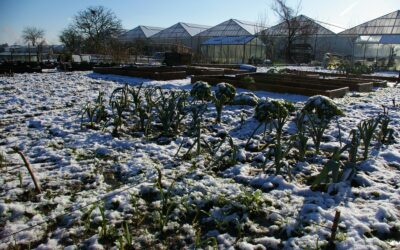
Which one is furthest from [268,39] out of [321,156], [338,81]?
[321,156]

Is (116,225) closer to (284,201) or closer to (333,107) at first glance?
(284,201)

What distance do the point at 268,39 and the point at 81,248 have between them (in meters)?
29.8

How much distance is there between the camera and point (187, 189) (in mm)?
2699

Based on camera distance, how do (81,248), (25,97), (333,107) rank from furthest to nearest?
(25,97) < (333,107) < (81,248)

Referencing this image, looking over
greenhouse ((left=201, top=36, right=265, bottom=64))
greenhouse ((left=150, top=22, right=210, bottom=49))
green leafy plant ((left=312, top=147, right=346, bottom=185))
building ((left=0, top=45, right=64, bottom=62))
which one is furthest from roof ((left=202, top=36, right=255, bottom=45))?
green leafy plant ((left=312, top=147, right=346, bottom=185))

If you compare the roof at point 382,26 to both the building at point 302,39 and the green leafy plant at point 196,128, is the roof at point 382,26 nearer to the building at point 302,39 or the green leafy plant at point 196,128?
the building at point 302,39

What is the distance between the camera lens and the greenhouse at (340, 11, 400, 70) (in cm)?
2480

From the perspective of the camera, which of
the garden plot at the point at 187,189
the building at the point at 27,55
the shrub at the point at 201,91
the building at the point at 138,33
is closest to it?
the garden plot at the point at 187,189

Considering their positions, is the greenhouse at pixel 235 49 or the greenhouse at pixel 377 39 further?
the greenhouse at pixel 235 49

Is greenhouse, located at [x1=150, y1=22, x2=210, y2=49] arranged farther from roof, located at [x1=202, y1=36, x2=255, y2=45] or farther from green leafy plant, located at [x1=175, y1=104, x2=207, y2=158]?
green leafy plant, located at [x1=175, y1=104, x2=207, y2=158]

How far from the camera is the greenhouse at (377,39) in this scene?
24797 mm

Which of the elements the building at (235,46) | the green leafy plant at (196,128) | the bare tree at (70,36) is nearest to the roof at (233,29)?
the building at (235,46)

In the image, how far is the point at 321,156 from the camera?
3.60 m

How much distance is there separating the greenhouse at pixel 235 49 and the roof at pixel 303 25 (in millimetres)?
2415
